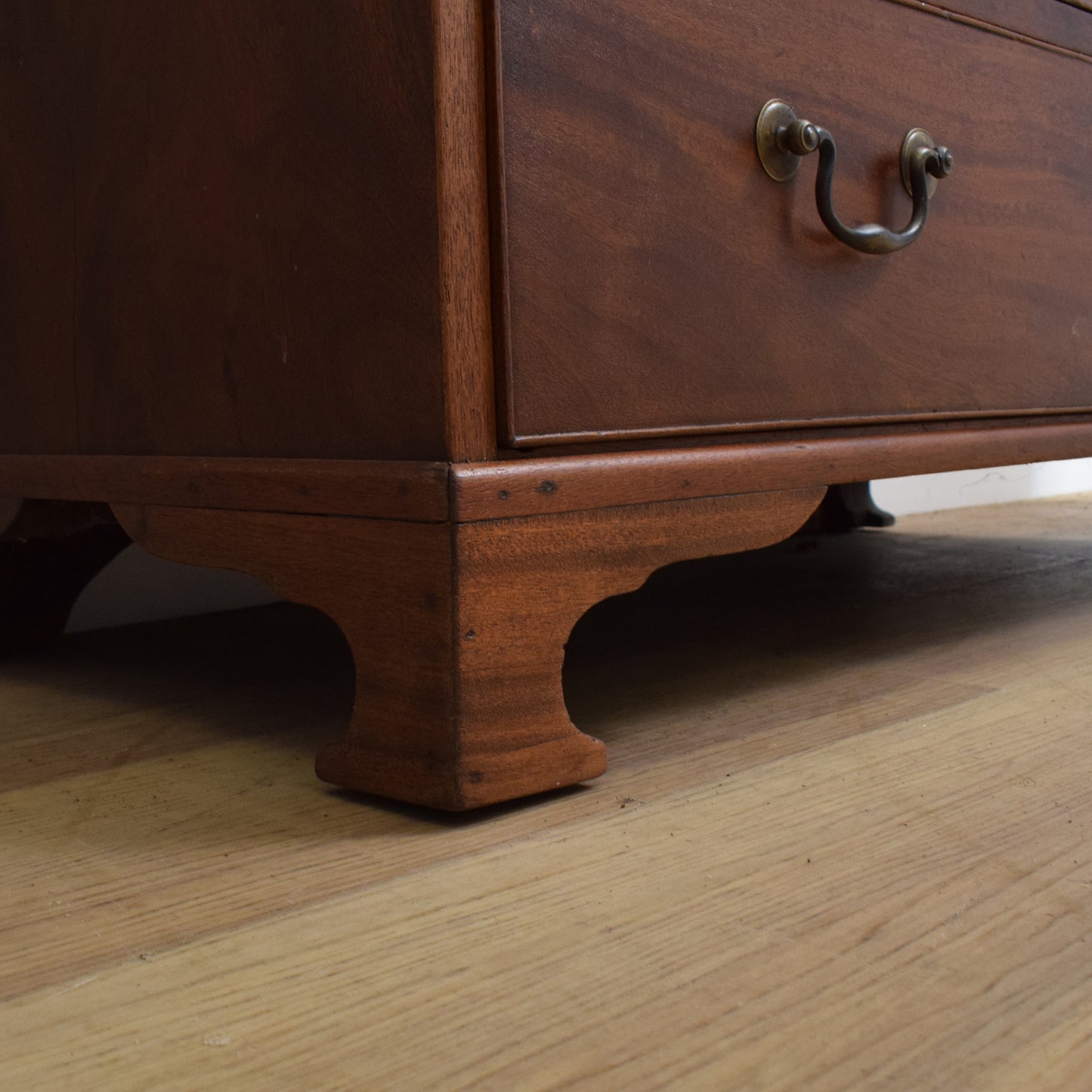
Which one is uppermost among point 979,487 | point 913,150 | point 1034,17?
point 1034,17

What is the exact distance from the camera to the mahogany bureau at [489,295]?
0.68 meters

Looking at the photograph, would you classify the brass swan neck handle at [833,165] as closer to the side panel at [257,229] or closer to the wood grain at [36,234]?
the side panel at [257,229]

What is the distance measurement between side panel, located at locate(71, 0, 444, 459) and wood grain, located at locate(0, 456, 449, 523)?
2 centimetres

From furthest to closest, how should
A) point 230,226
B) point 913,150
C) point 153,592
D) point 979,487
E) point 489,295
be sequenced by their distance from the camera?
point 979,487
point 153,592
point 913,150
point 230,226
point 489,295

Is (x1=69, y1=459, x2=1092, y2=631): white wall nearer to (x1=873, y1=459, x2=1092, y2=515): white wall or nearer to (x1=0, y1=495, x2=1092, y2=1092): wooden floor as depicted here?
(x1=0, y1=495, x2=1092, y2=1092): wooden floor

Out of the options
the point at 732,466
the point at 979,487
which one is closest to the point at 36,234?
the point at 732,466

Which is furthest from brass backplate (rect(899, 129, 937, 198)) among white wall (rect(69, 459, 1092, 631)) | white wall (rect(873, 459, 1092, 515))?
white wall (rect(873, 459, 1092, 515))

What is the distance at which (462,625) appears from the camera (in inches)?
26.0

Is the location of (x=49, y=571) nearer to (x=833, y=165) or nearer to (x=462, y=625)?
(x=462, y=625)

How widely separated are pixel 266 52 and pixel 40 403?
0.36m

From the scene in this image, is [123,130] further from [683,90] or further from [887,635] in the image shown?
[887,635]

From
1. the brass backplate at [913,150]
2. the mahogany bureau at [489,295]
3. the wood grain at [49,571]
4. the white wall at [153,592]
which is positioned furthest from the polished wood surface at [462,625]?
the white wall at [153,592]

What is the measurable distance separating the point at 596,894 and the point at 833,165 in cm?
51

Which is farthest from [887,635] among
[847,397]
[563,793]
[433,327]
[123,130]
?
[123,130]
